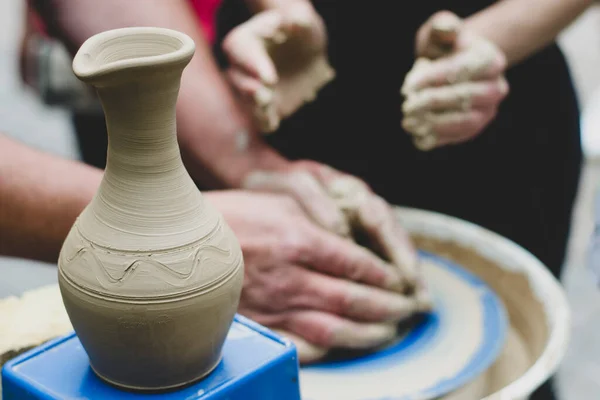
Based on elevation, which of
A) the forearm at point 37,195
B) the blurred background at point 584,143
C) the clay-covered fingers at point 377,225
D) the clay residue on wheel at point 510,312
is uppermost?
the forearm at point 37,195

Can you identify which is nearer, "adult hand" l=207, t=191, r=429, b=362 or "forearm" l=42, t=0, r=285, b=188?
"adult hand" l=207, t=191, r=429, b=362

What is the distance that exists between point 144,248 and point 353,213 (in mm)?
670

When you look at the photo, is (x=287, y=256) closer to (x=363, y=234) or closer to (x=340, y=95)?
(x=363, y=234)

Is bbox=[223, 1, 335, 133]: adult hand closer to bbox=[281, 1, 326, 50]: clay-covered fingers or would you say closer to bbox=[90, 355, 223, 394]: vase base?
bbox=[281, 1, 326, 50]: clay-covered fingers

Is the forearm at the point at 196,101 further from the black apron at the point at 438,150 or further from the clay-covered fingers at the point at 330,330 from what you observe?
the clay-covered fingers at the point at 330,330

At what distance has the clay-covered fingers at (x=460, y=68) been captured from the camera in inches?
51.8

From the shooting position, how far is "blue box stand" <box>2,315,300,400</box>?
30.0 inches

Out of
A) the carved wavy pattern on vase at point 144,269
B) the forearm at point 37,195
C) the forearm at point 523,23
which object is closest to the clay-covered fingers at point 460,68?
the forearm at point 523,23

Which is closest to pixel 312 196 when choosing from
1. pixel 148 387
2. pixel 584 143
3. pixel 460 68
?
pixel 460 68

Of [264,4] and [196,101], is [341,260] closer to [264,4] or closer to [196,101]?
[196,101]

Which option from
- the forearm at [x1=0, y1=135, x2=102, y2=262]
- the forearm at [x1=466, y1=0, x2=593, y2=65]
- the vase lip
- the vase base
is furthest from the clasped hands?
the vase lip

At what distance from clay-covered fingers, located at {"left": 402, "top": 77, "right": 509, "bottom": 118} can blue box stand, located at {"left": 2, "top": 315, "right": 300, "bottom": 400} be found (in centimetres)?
62

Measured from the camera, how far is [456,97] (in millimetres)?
1350

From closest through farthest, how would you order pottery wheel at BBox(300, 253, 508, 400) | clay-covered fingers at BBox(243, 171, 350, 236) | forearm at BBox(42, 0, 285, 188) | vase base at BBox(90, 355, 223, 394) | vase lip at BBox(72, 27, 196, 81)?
vase lip at BBox(72, 27, 196, 81)
vase base at BBox(90, 355, 223, 394)
pottery wheel at BBox(300, 253, 508, 400)
clay-covered fingers at BBox(243, 171, 350, 236)
forearm at BBox(42, 0, 285, 188)
